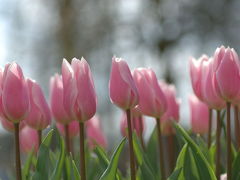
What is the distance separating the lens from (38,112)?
1582 mm

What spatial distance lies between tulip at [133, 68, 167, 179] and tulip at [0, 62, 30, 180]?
0.40m

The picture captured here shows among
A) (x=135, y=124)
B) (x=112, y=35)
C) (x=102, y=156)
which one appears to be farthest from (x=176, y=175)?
(x=112, y=35)

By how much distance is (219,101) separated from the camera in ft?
5.18

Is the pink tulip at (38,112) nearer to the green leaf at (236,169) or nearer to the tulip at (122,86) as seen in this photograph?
the tulip at (122,86)

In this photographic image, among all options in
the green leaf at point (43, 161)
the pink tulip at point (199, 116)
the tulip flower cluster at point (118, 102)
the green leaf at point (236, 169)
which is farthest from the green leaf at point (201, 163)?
the pink tulip at point (199, 116)

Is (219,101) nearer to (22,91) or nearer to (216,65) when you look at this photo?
(216,65)

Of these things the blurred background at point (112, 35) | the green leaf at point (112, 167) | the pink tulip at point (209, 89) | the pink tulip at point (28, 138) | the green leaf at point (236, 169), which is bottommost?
the green leaf at point (236, 169)

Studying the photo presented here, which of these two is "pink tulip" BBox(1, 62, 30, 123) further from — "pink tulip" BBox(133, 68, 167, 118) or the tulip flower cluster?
"pink tulip" BBox(133, 68, 167, 118)

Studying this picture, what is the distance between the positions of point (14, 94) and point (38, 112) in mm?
255

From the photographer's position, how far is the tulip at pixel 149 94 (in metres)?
1.63

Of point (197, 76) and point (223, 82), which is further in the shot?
point (197, 76)

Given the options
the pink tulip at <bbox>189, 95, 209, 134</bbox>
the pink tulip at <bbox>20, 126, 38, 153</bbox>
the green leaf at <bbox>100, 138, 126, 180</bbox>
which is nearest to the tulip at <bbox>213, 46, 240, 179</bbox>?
the green leaf at <bbox>100, 138, 126, 180</bbox>

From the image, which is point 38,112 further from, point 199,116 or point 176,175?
point 199,116

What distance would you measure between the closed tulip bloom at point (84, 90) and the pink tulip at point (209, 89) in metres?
0.35
